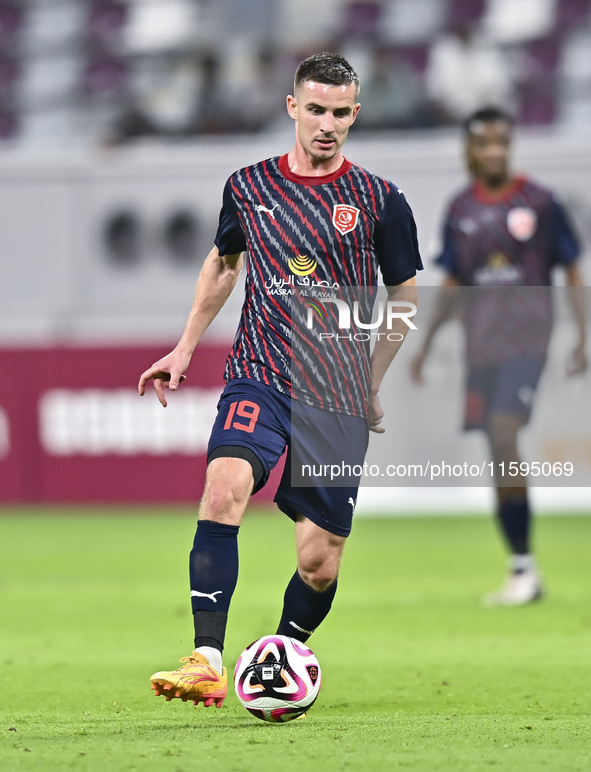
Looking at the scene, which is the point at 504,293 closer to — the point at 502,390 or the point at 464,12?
the point at 502,390

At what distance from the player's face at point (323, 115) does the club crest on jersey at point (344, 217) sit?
0.18m

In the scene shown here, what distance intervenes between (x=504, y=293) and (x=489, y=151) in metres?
0.86

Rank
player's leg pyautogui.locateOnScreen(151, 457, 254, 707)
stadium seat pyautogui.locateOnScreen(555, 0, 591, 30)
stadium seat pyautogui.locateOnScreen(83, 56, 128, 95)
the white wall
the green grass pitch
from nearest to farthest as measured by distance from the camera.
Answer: the green grass pitch, player's leg pyautogui.locateOnScreen(151, 457, 254, 707), the white wall, stadium seat pyautogui.locateOnScreen(555, 0, 591, 30), stadium seat pyautogui.locateOnScreen(83, 56, 128, 95)

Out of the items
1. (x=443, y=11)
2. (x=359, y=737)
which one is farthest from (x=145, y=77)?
(x=359, y=737)

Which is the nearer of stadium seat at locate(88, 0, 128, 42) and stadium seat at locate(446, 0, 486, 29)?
stadium seat at locate(446, 0, 486, 29)

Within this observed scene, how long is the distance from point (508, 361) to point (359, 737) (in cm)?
415

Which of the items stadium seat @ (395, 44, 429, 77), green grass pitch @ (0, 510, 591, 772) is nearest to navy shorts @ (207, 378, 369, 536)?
green grass pitch @ (0, 510, 591, 772)

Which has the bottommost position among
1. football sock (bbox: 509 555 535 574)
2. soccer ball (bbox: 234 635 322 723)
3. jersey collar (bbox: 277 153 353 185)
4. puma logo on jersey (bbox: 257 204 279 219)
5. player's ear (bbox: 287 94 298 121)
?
football sock (bbox: 509 555 535 574)

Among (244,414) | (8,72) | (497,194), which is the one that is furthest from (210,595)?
(8,72)

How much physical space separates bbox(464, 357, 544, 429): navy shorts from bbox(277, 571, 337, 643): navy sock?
331 centimetres

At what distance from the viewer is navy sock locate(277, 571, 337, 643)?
180 inches

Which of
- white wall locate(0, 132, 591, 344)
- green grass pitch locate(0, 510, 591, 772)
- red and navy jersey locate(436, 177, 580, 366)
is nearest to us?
green grass pitch locate(0, 510, 591, 772)

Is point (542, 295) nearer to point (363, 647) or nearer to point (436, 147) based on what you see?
point (363, 647)

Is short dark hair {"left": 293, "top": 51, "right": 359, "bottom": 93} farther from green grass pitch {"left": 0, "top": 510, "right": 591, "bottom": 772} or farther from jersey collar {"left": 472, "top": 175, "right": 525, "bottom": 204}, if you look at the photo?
jersey collar {"left": 472, "top": 175, "right": 525, "bottom": 204}
